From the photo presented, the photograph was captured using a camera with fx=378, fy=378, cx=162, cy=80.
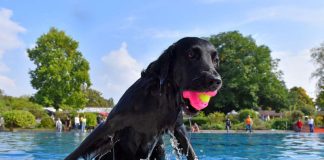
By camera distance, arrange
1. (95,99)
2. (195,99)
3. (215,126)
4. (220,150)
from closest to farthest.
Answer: (195,99) < (220,150) < (215,126) < (95,99)

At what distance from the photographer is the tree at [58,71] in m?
49.8

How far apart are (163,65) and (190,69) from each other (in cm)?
30

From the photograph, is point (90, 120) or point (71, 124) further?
point (71, 124)

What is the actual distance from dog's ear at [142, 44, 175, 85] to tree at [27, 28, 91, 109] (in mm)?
47447

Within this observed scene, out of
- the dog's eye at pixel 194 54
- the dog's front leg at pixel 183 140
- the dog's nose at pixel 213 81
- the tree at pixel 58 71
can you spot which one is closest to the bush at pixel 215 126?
the tree at pixel 58 71

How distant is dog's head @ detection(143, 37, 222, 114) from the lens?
299cm

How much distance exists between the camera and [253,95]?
2191 inches

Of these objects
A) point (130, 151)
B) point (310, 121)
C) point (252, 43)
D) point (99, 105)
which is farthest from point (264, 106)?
point (130, 151)

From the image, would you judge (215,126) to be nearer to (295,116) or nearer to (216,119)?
(216,119)

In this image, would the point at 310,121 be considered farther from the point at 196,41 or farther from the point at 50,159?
the point at 196,41

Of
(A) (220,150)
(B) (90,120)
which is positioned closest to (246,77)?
(B) (90,120)

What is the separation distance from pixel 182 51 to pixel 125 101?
0.78 metres

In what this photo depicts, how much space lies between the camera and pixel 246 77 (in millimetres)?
56156

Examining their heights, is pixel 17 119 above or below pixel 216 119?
above
